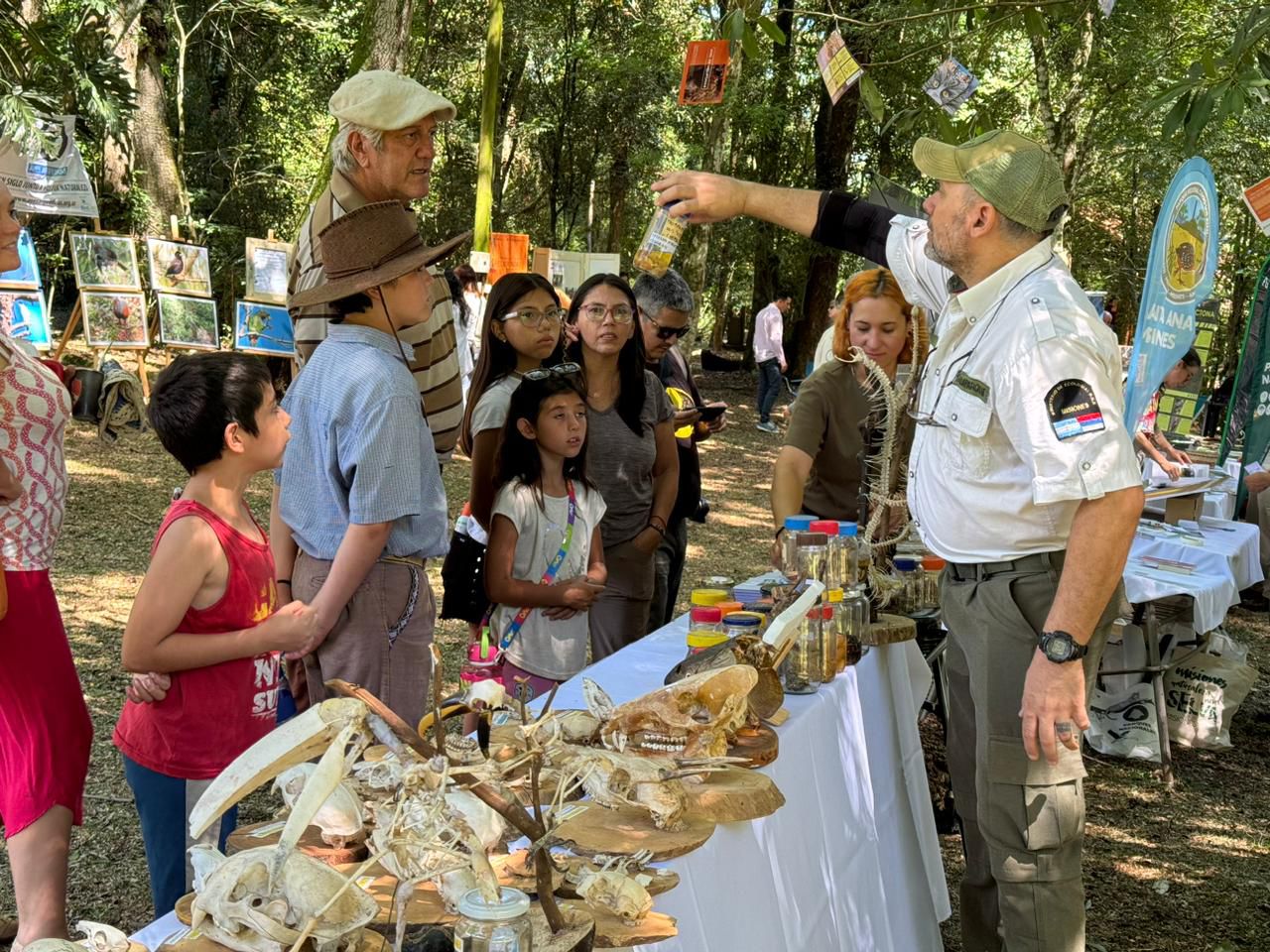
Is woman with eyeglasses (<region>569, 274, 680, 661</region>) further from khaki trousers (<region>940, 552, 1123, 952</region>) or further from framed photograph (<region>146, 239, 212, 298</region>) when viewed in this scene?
framed photograph (<region>146, 239, 212, 298</region>)

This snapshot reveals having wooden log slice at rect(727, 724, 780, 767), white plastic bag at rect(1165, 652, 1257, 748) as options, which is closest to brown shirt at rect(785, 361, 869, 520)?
wooden log slice at rect(727, 724, 780, 767)

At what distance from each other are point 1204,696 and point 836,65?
10.6 ft

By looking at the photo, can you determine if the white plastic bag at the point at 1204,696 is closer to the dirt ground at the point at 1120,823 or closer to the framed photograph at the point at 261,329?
the dirt ground at the point at 1120,823

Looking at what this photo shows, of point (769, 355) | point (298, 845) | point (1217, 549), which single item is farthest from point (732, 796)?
point (769, 355)

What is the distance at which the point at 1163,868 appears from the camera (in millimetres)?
4090

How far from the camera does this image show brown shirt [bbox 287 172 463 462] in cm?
292

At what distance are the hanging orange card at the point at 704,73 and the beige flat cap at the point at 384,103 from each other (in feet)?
6.85

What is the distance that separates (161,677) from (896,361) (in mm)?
2408

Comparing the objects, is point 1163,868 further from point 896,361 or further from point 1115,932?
point 896,361

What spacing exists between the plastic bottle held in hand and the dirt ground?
218 centimetres

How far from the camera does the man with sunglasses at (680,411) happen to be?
420 centimetres

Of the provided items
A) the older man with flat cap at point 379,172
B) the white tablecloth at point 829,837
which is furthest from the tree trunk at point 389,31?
the white tablecloth at point 829,837

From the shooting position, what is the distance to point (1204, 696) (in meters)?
5.30

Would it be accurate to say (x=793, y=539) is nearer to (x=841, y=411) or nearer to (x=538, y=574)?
(x=538, y=574)
